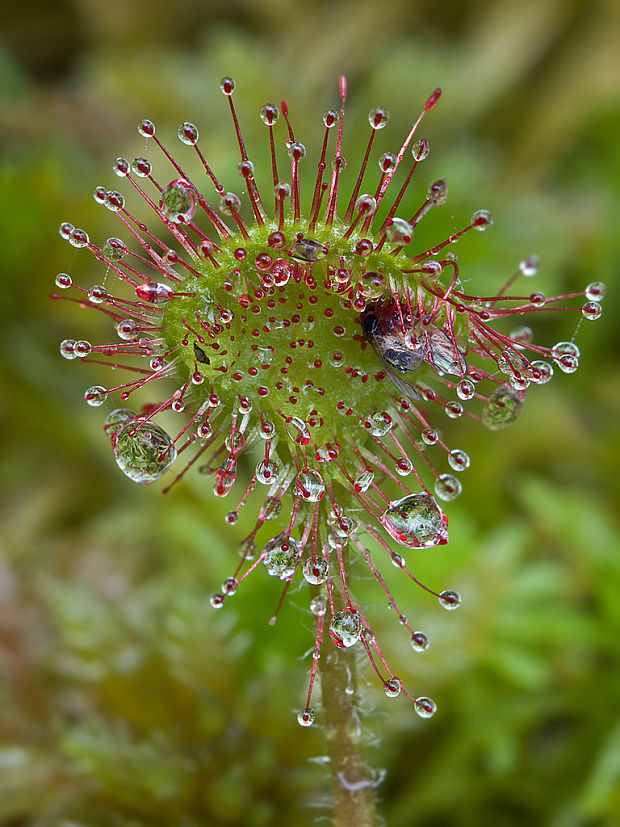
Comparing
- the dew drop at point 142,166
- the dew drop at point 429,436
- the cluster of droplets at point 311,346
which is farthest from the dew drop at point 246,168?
the dew drop at point 429,436

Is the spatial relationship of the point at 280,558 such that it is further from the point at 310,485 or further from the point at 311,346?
the point at 311,346

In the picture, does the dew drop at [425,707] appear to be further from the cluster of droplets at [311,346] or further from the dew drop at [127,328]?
the dew drop at [127,328]

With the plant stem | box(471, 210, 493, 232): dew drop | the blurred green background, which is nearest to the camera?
box(471, 210, 493, 232): dew drop

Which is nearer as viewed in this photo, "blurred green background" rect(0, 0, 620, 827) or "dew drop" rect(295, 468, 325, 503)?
"dew drop" rect(295, 468, 325, 503)

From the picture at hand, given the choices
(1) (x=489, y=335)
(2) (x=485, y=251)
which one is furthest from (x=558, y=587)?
(1) (x=489, y=335)

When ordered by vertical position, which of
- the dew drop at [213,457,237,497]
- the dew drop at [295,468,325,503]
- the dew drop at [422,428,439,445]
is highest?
the dew drop at [422,428,439,445]

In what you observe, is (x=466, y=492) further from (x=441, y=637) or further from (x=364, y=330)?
(x=364, y=330)

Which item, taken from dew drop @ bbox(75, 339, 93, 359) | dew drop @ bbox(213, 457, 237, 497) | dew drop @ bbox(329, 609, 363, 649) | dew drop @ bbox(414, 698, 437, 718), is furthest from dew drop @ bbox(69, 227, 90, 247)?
dew drop @ bbox(414, 698, 437, 718)

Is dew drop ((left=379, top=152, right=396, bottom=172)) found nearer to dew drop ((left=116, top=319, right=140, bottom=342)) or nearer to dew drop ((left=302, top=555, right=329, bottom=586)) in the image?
dew drop ((left=116, top=319, right=140, bottom=342))
